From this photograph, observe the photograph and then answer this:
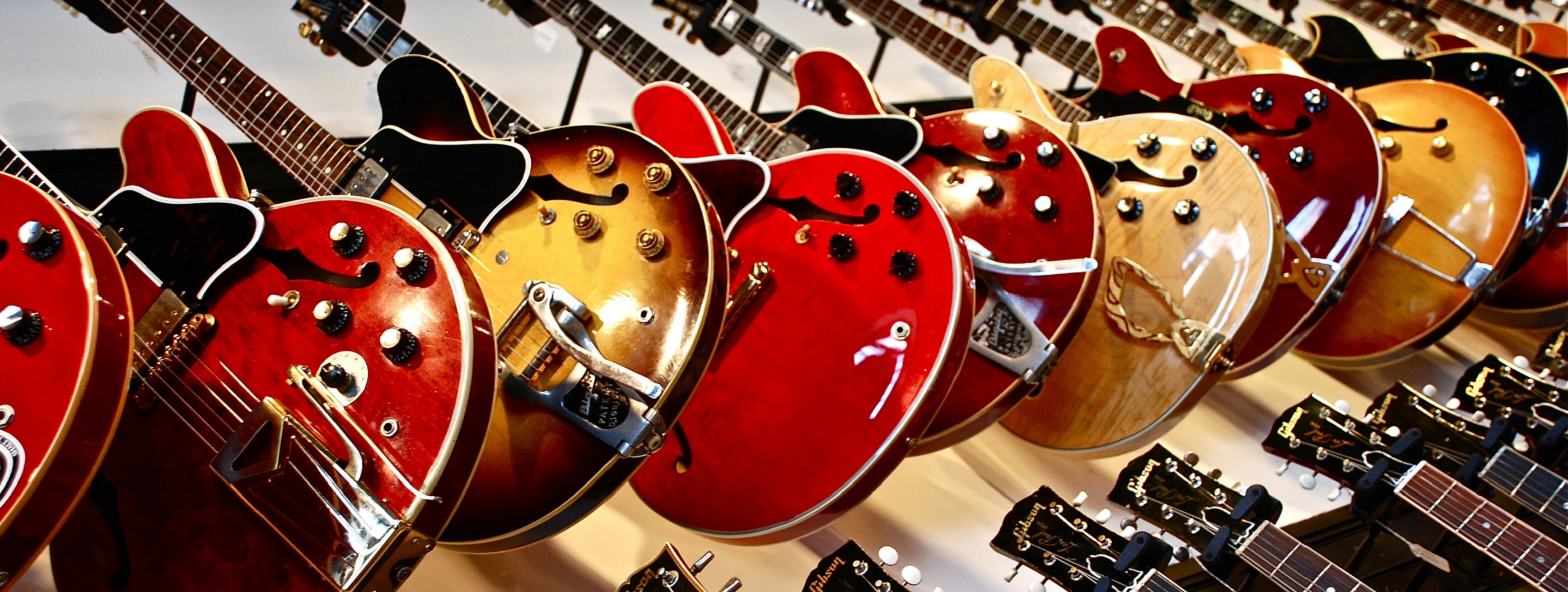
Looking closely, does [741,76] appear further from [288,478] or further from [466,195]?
[288,478]

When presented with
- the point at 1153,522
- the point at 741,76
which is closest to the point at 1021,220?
the point at 1153,522

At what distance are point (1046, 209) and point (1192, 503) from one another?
487mm

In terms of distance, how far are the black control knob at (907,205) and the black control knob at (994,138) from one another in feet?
1.06

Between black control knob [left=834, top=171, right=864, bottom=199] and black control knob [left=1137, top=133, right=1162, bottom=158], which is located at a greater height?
black control knob [left=1137, top=133, right=1162, bottom=158]

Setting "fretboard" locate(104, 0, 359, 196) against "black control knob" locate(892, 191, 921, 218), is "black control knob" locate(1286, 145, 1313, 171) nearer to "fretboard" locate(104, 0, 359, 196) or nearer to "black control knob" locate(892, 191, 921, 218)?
"black control knob" locate(892, 191, 921, 218)

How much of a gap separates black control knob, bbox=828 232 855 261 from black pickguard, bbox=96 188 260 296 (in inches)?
24.7

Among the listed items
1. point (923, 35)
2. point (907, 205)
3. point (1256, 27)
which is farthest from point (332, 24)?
point (1256, 27)

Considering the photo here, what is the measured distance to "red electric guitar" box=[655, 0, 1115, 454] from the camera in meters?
1.42

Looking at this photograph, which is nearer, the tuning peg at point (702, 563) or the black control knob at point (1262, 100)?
the tuning peg at point (702, 563)

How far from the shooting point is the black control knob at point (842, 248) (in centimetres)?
132

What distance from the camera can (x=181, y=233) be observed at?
1.04 m

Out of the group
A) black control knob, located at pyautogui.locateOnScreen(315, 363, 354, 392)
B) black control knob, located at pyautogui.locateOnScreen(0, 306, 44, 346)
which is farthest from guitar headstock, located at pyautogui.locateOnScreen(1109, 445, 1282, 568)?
black control knob, located at pyautogui.locateOnScreen(0, 306, 44, 346)

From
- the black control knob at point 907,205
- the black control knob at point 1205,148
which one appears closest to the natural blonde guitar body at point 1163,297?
the black control knob at point 1205,148

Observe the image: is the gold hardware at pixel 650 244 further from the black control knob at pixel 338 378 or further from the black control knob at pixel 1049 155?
the black control knob at pixel 1049 155
